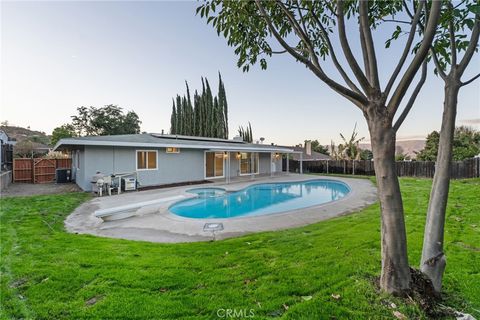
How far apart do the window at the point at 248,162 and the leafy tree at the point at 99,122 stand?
944 inches

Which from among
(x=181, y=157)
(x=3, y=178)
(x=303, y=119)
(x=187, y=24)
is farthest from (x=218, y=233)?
(x=303, y=119)

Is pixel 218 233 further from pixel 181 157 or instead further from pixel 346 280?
pixel 181 157

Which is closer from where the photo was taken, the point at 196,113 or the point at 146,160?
the point at 146,160

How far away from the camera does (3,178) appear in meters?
11.6

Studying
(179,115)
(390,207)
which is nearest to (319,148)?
(179,115)

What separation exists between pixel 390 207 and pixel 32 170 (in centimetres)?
1962

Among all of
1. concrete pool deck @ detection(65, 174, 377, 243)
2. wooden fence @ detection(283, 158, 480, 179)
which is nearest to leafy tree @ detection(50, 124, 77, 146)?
concrete pool deck @ detection(65, 174, 377, 243)

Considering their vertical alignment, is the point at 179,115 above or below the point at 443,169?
above

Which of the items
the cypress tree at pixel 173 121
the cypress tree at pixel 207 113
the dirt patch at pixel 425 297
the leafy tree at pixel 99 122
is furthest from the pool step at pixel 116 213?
the leafy tree at pixel 99 122

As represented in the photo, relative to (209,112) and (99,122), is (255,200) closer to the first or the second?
(209,112)

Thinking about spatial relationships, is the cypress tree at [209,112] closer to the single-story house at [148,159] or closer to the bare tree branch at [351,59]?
the single-story house at [148,159]

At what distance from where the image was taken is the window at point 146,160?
13242mm

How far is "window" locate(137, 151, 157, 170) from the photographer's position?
13.2 m

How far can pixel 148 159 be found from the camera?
1359 cm
